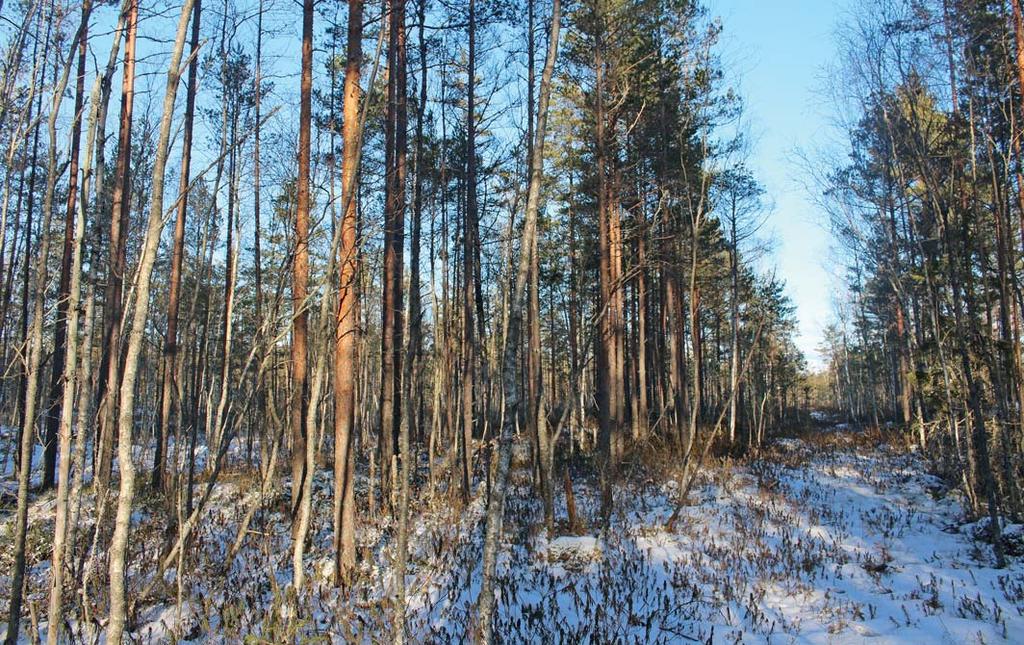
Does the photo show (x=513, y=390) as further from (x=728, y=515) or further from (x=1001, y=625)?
(x=728, y=515)

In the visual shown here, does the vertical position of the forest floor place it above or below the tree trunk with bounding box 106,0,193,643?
below

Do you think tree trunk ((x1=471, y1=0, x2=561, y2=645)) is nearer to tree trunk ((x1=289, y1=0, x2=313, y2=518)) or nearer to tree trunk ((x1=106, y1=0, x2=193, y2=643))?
tree trunk ((x1=106, y1=0, x2=193, y2=643))

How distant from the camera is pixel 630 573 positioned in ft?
24.0

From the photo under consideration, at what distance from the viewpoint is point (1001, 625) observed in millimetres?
5711

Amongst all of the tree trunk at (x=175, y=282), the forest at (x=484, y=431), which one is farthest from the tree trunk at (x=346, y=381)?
the tree trunk at (x=175, y=282)

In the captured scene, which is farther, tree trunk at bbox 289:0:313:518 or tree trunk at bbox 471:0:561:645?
tree trunk at bbox 289:0:313:518

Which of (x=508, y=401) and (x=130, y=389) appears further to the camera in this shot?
(x=508, y=401)

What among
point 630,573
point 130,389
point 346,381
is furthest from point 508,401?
point 630,573

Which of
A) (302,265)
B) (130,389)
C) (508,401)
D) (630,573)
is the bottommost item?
(630,573)

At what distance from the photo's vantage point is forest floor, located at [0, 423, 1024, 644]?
231 inches

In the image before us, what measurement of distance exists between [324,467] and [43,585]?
755 cm

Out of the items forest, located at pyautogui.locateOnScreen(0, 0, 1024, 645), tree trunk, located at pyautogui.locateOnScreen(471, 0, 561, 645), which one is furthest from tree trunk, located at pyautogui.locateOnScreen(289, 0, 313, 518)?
tree trunk, located at pyautogui.locateOnScreen(471, 0, 561, 645)

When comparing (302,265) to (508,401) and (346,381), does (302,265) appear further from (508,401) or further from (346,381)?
(508,401)

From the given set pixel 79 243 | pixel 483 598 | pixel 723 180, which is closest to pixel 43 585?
pixel 79 243
